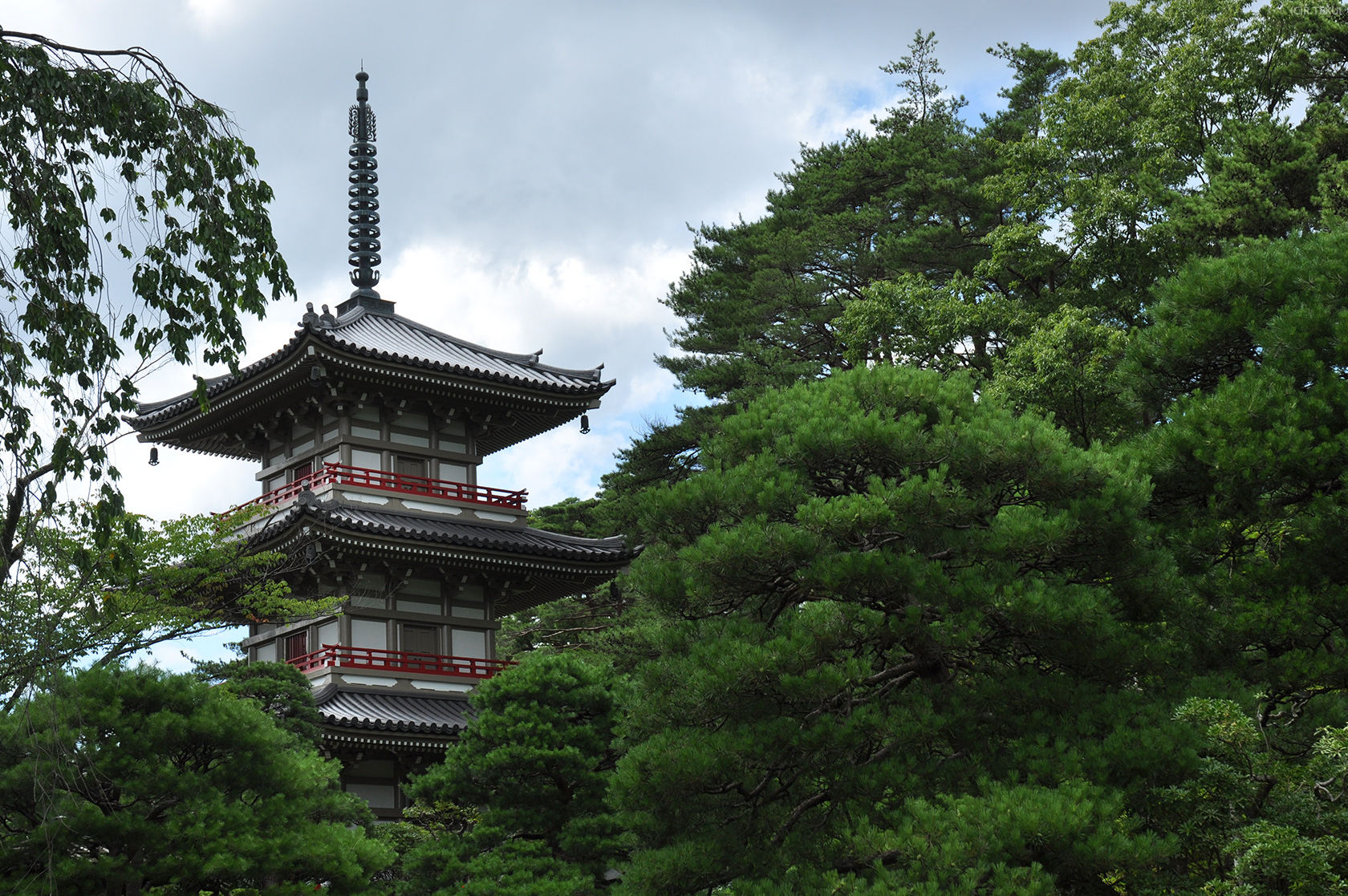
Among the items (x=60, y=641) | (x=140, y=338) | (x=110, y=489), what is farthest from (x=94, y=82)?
(x=60, y=641)

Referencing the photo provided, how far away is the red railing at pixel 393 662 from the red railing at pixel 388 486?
8.83 feet

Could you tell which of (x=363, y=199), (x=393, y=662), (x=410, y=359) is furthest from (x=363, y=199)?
(x=393, y=662)

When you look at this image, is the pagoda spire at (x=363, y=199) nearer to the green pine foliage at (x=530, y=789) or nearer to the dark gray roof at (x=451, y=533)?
the dark gray roof at (x=451, y=533)

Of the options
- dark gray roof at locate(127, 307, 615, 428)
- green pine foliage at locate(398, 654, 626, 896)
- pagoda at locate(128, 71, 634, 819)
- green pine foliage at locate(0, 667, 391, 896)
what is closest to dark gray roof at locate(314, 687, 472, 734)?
pagoda at locate(128, 71, 634, 819)

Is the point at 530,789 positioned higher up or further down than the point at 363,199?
further down

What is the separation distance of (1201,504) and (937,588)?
3.62 metres

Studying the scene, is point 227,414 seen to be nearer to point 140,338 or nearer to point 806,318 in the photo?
point 806,318

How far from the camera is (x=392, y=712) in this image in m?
20.2

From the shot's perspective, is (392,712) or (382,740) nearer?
(382,740)

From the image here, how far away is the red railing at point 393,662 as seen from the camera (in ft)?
68.5

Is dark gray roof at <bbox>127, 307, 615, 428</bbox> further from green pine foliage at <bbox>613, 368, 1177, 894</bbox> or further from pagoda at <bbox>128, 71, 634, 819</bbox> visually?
green pine foliage at <bbox>613, 368, 1177, 894</bbox>

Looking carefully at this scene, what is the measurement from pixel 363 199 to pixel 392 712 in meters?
11.7

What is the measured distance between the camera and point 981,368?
1038 inches

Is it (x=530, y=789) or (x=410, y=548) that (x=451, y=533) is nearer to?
(x=410, y=548)
